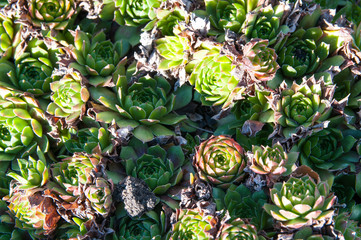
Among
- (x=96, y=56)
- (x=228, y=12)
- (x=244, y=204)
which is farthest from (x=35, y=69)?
(x=244, y=204)

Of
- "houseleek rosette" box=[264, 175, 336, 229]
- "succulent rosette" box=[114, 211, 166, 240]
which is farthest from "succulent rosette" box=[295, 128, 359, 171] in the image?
"succulent rosette" box=[114, 211, 166, 240]

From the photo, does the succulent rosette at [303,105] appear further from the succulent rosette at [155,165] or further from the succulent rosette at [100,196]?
the succulent rosette at [100,196]

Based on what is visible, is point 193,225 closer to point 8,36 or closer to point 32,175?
point 32,175

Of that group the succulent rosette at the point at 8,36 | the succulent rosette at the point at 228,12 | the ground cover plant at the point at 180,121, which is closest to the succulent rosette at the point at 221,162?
the ground cover plant at the point at 180,121

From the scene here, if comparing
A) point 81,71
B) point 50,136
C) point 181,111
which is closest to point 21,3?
point 81,71

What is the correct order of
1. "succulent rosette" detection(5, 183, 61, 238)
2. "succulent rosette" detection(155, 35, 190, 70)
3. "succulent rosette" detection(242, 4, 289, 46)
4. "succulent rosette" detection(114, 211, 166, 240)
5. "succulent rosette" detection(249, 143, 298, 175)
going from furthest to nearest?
"succulent rosette" detection(155, 35, 190, 70), "succulent rosette" detection(242, 4, 289, 46), "succulent rosette" detection(5, 183, 61, 238), "succulent rosette" detection(114, 211, 166, 240), "succulent rosette" detection(249, 143, 298, 175)

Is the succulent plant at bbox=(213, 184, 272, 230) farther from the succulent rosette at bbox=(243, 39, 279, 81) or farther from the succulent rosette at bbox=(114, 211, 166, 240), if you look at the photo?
the succulent rosette at bbox=(243, 39, 279, 81)
